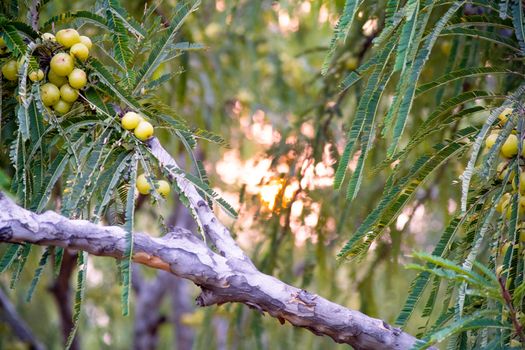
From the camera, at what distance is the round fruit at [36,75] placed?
112 cm

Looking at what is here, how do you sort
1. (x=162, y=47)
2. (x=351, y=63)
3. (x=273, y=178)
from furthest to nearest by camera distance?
(x=351, y=63), (x=273, y=178), (x=162, y=47)

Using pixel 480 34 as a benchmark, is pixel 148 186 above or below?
below

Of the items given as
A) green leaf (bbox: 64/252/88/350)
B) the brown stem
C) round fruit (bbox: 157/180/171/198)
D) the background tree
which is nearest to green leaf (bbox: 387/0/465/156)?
the background tree

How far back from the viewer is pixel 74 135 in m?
1.17

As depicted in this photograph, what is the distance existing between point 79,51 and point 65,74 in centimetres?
5

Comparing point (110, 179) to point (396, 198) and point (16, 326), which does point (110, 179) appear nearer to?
point (396, 198)

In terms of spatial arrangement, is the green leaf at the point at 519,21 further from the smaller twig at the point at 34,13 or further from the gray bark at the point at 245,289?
the smaller twig at the point at 34,13

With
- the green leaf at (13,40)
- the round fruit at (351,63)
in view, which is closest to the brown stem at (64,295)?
the round fruit at (351,63)

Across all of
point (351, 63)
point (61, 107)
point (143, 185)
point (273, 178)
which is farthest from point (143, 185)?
point (351, 63)

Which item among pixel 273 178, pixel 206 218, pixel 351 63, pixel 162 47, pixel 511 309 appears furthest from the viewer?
pixel 351 63

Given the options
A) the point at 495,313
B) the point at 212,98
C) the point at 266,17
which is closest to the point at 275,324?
the point at 212,98

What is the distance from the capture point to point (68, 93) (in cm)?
117

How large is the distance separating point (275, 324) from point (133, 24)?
1.81 m

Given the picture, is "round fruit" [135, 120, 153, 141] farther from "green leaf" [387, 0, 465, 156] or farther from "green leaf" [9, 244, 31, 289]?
"green leaf" [387, 0, 465, 156]
